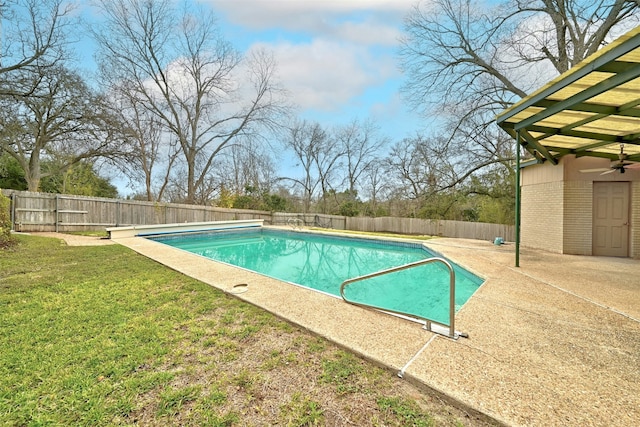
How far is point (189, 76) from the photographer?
18.3m

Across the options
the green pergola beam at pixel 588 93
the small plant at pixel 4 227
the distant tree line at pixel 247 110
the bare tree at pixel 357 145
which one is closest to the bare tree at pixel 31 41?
the distant tree line at pixel 247 110

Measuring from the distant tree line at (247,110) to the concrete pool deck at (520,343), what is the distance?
10165 millimetres

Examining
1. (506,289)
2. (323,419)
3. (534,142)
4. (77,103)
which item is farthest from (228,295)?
(77,103)

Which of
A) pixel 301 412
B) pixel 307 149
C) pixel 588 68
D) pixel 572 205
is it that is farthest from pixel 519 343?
pixel 307 149

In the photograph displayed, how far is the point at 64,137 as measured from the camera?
1292 cm

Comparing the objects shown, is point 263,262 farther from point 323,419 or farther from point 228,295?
point 323,419

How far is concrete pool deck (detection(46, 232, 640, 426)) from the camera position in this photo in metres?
1.77

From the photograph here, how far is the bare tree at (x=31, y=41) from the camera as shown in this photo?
33.4ft

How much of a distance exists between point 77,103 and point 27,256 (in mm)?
9543

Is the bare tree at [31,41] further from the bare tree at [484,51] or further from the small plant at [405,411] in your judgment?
the small plant at [405,411]

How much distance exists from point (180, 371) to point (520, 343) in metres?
2.98

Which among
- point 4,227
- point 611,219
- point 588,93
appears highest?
point 588,93

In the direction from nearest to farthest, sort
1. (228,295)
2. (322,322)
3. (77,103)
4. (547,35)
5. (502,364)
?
(502,364), (322,322), (228,295), (547,35), (77,103)

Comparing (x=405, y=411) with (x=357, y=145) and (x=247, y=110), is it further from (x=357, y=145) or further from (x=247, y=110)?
(x=357, y=145)
